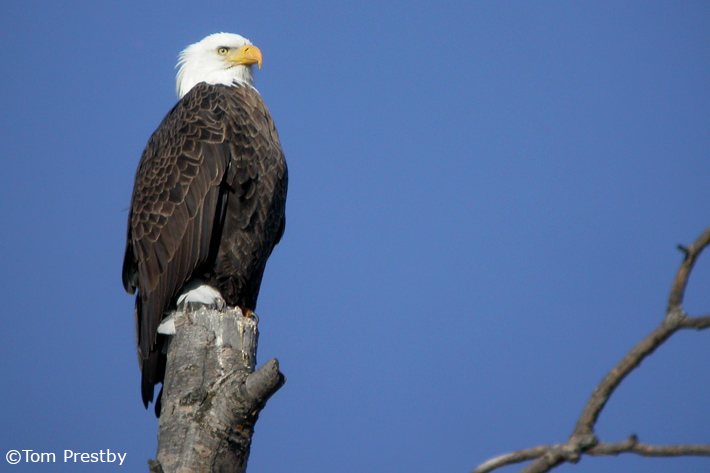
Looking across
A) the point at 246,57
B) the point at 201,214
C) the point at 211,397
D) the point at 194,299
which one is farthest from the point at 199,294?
the point at 246,57

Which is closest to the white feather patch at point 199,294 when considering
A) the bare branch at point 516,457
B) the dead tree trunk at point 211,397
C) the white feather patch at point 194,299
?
the white feather patch at point 194,299

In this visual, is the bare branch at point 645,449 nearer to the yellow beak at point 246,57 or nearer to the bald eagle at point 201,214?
the bald eagle at point 201,214

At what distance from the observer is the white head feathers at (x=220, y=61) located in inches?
248

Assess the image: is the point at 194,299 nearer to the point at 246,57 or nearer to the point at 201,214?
the point at 201,214

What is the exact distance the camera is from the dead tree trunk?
3.58 metres

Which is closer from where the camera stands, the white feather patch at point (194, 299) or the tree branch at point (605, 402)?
the tree branch at point (605, 402)

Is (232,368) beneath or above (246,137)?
beneath

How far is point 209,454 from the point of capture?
11.8 ft

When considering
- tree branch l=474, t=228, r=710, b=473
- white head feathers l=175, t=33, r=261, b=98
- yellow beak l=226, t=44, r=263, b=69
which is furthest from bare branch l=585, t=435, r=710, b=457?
yellow beak l=226, t=44, r=263, b=69

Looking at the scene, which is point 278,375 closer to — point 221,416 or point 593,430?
point 221,416

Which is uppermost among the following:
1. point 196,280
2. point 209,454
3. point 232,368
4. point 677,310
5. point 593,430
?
point 196,280

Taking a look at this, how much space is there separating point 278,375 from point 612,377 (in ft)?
7.22

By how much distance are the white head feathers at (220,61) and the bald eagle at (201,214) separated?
65 cm

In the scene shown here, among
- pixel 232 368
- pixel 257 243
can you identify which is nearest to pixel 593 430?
pixel 232 368
